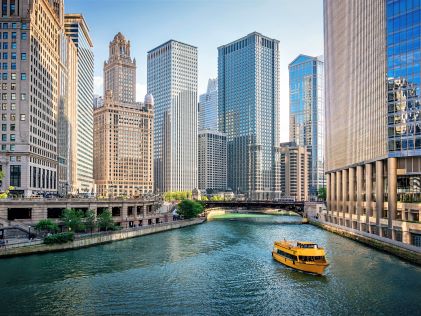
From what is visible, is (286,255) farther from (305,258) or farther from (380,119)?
(380,119)

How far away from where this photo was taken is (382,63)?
10456 cm

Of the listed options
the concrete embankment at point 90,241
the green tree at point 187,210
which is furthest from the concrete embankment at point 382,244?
the green tree at point 187,210

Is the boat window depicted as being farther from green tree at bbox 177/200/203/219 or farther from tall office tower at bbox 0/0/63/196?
green tree at bbox 177/200/203/219

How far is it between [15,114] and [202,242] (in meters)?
65.8

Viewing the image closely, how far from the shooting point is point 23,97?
129 m

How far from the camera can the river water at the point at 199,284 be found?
52.1 m

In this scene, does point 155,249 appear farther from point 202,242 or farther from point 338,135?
point 338,135

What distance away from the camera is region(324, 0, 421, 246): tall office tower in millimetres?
95188

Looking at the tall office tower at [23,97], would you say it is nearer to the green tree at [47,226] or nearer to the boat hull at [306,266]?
the green tree at [47,226]

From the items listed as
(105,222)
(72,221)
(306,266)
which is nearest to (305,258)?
(306,266)

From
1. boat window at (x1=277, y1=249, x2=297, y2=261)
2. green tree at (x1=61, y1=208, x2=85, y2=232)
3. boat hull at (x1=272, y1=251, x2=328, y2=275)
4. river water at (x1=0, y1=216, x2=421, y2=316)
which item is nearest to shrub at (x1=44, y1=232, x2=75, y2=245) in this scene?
river water at (x1=0, y1=216, x2=421, y2=316)

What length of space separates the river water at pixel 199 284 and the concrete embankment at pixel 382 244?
1.89 meters

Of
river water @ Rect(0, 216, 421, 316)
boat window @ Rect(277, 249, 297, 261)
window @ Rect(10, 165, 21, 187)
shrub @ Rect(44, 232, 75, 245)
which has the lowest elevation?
river water @ Rect(0, 216, 421, 316)

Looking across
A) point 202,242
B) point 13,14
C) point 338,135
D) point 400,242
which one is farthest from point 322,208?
point 13,14
